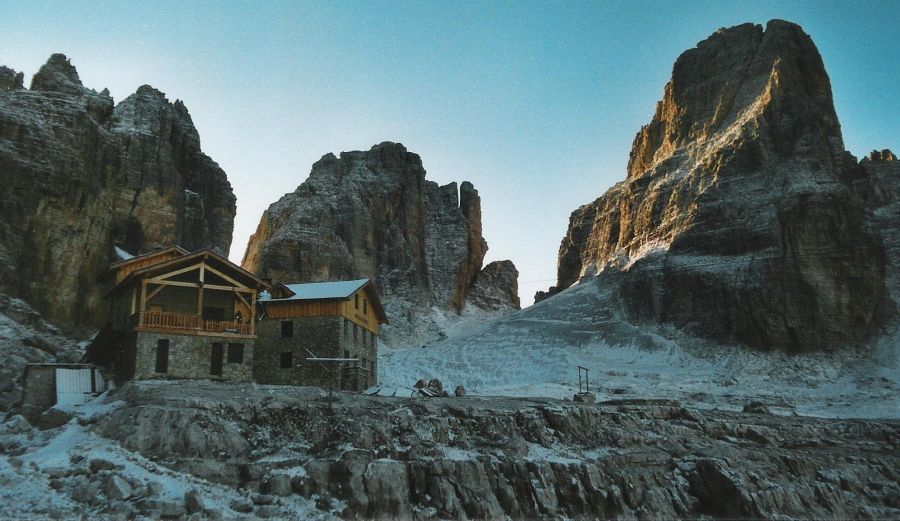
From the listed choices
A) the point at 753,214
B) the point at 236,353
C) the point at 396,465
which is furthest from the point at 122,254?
the point at 753,214

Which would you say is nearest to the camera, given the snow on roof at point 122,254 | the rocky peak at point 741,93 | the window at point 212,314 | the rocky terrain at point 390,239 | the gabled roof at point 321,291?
the window at point 212,314

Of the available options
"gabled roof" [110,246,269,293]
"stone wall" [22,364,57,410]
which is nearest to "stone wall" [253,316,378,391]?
"gabled roof" [110,246,269,293]

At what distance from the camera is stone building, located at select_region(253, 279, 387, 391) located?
37.5m

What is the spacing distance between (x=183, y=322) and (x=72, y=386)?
18.9 ft

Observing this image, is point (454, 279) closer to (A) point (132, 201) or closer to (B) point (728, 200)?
(B) point (728, 200)

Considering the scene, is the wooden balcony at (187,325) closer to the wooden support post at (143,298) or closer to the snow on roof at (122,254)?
the wooden support post at (143,298)

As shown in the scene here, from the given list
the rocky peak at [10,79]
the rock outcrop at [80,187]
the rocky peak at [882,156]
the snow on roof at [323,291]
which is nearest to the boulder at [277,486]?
the snow on roof at [323,291]

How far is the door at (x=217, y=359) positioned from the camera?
33469 millimetres

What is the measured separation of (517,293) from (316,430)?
327 feet

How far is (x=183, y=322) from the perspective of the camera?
108ft

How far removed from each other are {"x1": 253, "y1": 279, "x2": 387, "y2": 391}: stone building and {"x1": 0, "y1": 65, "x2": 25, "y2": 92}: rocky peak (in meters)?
26.3

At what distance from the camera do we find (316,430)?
24141 mm

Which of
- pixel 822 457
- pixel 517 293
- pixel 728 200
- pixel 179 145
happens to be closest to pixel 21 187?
pixel 179 145

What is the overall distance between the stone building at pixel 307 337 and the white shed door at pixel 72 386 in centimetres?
1038
